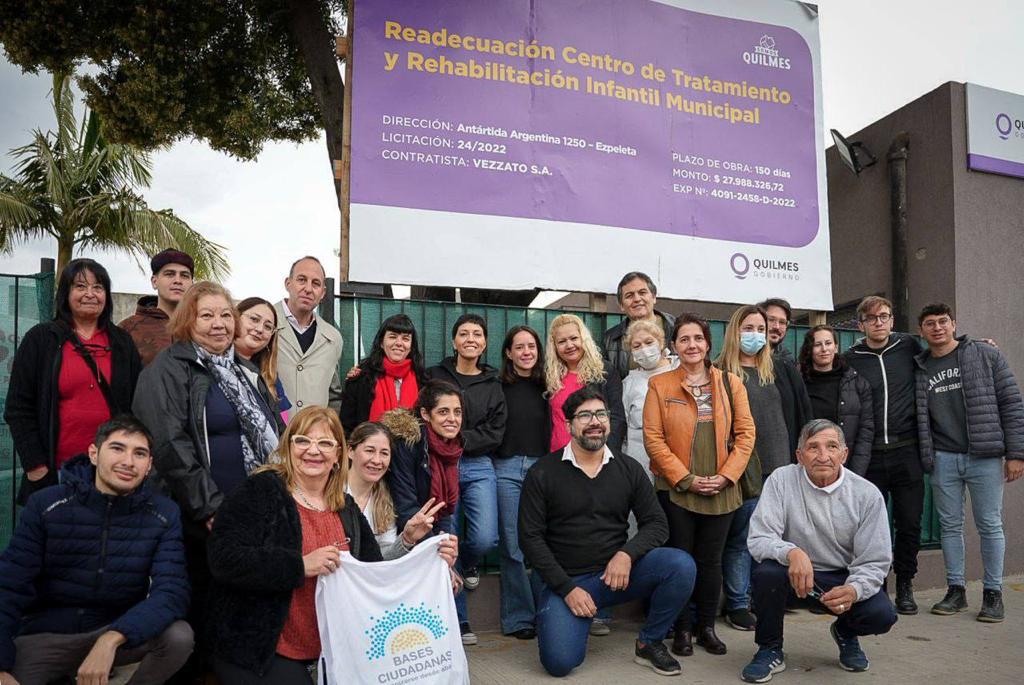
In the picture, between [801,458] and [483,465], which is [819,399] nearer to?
[801,458]

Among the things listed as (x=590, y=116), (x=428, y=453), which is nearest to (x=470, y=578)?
(x=428, y=453)

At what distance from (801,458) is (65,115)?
18904 millimetres

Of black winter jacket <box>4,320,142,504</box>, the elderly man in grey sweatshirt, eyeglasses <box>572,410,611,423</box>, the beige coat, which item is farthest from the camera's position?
the beige coat

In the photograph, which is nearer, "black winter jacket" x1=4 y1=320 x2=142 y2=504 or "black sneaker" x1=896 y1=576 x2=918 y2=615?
"black winter jacket" x1=4 y1=320 x2=142 y2=504

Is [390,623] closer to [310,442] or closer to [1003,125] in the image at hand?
[310,442]

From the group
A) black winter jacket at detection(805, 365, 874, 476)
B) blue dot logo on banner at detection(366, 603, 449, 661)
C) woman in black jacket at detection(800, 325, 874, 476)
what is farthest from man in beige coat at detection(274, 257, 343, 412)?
black winter jacket at detection(805, 365, 874, 476)

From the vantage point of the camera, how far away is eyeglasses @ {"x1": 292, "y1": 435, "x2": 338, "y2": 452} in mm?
3490

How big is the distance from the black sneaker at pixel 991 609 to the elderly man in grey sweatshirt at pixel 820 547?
1630mm

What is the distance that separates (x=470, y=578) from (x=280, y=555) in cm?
209

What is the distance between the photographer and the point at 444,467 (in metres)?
4.63

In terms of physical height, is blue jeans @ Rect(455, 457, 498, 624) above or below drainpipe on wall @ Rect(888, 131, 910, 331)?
below

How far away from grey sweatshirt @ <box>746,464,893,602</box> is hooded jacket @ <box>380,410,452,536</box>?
1854mm

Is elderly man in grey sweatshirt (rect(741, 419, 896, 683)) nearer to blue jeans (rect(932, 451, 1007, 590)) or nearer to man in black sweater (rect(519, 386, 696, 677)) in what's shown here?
man in black sweater (rect(519, 386, 696, 677))

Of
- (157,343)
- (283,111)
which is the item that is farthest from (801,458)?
(283,111)
